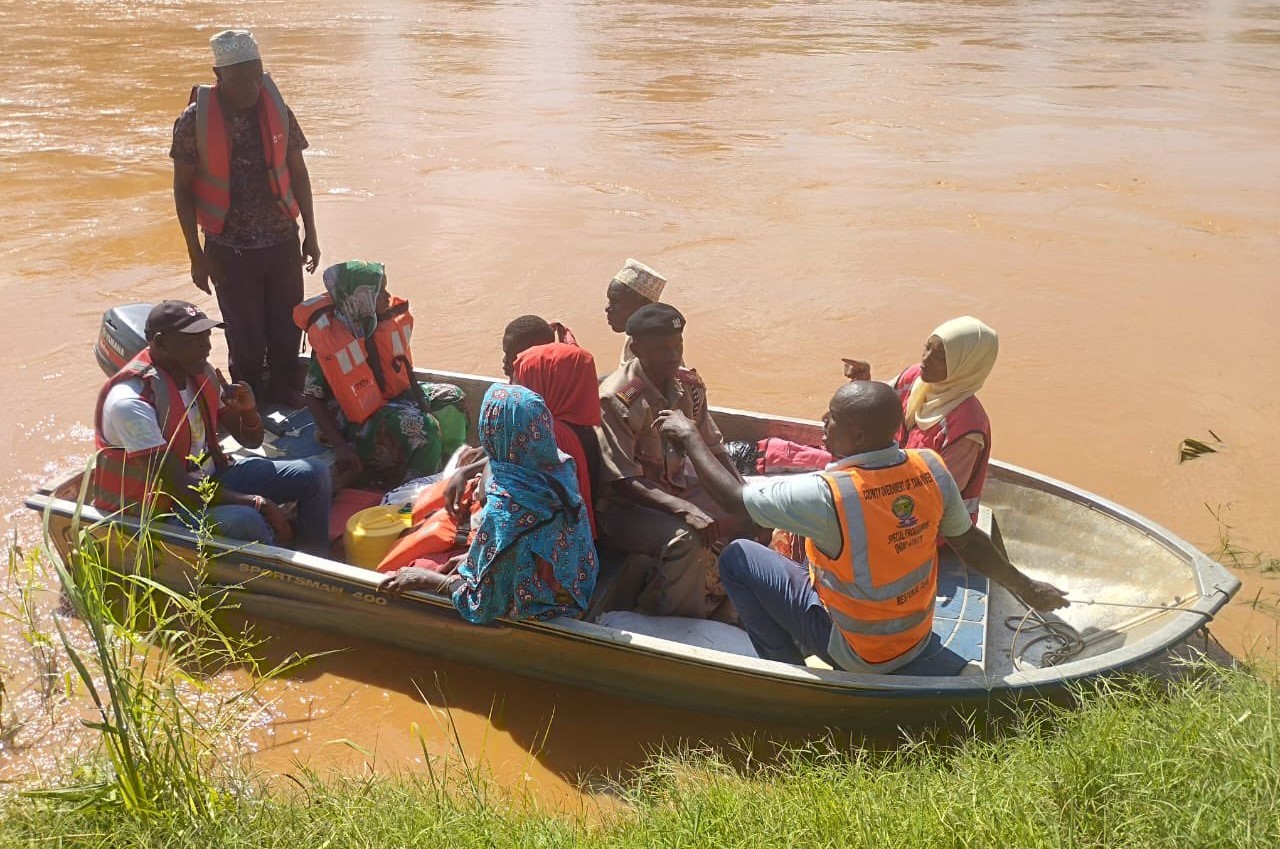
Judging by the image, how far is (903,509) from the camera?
3178 millimetres

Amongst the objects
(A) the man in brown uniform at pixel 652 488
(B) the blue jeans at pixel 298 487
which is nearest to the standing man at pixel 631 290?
(A) the man in brown uniform at pixel 652 488

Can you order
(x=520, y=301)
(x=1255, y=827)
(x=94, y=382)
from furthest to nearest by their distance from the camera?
(x=520, y=301)
(x=94, y=382)
(x=1255, y=827)

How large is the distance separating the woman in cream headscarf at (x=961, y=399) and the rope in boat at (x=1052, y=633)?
1.52 ft

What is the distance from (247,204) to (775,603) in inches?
140

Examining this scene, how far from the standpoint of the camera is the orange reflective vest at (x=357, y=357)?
493cm

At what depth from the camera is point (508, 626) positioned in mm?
3867

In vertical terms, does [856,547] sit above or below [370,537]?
above

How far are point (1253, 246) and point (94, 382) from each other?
10240mm

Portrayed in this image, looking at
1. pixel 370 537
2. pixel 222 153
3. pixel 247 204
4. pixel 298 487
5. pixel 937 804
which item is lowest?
pixel 937 804

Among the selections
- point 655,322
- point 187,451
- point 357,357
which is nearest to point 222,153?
point 357,357

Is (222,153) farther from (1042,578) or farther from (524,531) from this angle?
(1042,578)

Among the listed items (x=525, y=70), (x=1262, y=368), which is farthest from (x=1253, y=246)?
(x=525, y=70)

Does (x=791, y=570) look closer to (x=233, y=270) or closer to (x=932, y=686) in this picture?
(x=932, y=686)

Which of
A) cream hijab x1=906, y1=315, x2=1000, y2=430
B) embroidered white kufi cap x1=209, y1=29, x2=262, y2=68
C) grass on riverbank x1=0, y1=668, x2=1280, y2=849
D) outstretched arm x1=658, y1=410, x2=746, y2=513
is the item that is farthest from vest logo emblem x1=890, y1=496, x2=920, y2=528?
embroidered white kufi cap x1=209, y1=29, x2=262, y2=68
